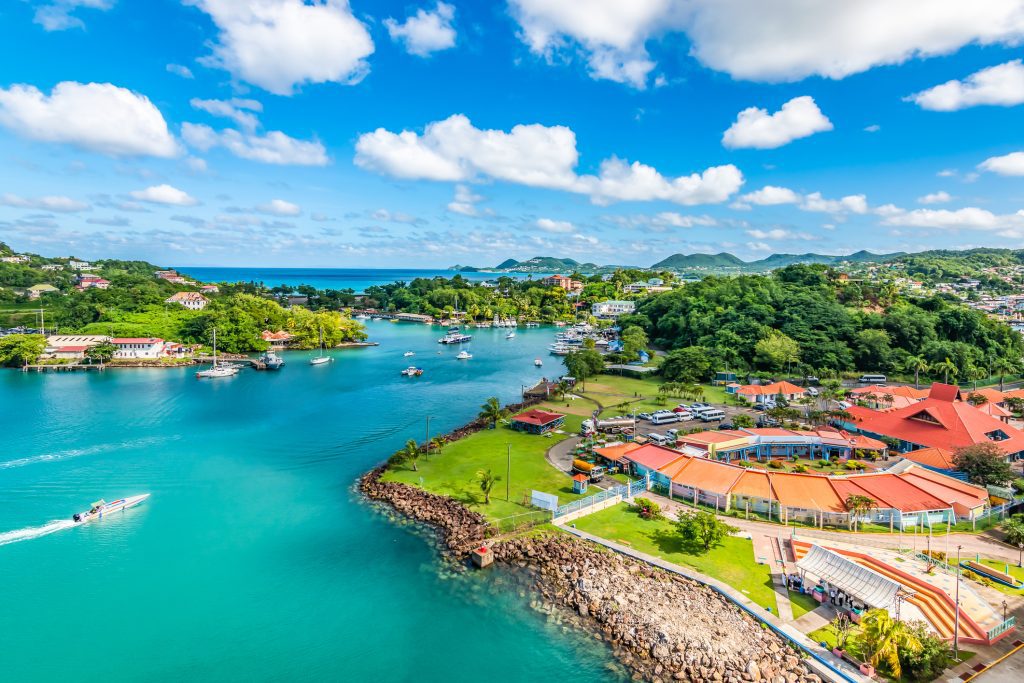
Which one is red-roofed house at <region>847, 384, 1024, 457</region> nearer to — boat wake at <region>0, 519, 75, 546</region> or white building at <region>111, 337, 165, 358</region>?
boat wake at <region>0, 519, 75, 546</region>

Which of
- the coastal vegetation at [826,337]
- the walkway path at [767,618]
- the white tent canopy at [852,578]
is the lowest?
the walkway path at [767,618]

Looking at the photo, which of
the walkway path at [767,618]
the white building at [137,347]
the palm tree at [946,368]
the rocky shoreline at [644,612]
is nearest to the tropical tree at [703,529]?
the walkway path at [767,618]

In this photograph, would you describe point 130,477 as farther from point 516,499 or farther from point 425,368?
point 425,368

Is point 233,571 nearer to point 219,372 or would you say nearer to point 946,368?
point 219,372

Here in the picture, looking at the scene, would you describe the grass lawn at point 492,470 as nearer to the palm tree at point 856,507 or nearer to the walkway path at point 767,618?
the walkway path at point 767,618

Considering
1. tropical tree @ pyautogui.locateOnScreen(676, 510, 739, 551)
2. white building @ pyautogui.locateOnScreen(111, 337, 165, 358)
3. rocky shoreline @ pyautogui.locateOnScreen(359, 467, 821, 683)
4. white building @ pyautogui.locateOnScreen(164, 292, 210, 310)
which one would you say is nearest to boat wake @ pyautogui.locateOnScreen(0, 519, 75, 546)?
rocky shoreline @ pyautogui.locateOnScreen(359, 467, 821, 683)

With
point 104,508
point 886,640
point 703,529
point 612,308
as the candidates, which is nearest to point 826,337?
point 703,529
